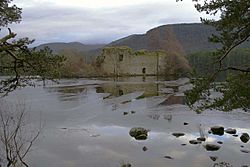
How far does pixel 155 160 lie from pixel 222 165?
8.19ft

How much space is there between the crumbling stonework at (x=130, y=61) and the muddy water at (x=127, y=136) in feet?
102

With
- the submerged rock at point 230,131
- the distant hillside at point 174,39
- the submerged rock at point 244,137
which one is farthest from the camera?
the distant hillside at point 174,39

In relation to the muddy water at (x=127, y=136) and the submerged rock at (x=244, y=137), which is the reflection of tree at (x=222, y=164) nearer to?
the muddy water at (x=127, y=136)

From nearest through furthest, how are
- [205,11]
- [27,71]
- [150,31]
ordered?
[27,71] < [205,11] < [150,31]

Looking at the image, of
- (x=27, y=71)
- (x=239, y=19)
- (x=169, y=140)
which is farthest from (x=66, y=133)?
(x=239, y=19)

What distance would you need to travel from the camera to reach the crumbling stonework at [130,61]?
5941cm

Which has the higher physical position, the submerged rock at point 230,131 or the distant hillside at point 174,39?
the distant hillside at point 174,39

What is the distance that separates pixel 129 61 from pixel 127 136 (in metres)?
43.1

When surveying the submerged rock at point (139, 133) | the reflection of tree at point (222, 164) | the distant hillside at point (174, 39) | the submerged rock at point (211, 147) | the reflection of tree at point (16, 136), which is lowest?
the reflection of tree at point (222, 164)

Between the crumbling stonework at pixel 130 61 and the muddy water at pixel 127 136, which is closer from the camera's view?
the muddy water at pixel 127 136

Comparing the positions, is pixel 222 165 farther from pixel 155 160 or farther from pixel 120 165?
pixel 120 165

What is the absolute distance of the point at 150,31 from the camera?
279ft

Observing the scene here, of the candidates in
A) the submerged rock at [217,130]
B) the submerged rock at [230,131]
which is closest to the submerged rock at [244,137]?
the submerged rock at [230,131]

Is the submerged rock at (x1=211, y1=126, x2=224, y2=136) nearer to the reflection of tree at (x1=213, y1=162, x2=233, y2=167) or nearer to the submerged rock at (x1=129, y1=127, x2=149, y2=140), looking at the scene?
the submerged rock at (x1=129, y1=127, x2=149, y2=140)
